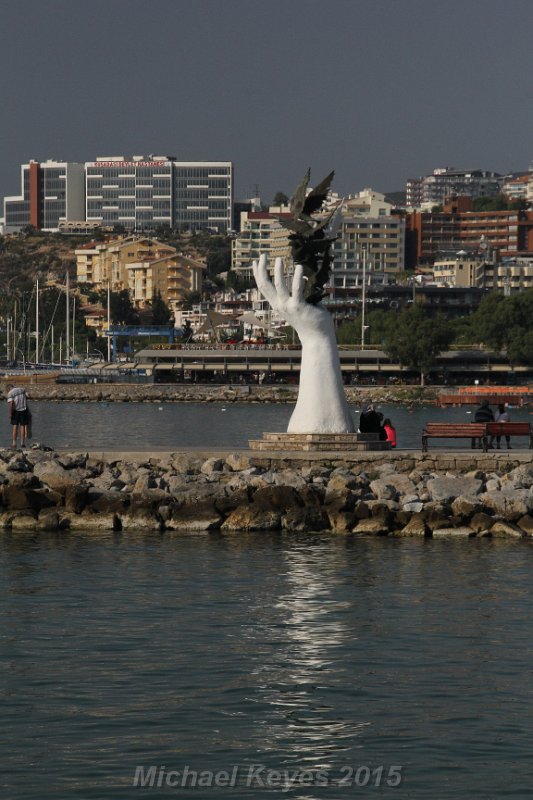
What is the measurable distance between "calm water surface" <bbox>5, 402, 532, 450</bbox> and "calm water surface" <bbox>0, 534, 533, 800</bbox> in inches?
785

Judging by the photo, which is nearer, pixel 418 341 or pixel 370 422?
pixel 370 422

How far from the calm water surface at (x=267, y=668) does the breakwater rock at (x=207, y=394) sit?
304ft

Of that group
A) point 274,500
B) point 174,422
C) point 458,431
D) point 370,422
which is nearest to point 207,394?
point 174,422

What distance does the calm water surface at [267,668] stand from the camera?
14.2m

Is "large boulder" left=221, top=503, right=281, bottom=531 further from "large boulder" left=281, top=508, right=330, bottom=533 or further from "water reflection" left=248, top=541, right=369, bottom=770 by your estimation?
"water reflection" left=248, top=541, right=369, bottom=770

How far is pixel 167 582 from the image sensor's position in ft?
73.5

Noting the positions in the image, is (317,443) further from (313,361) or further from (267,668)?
(267,668)

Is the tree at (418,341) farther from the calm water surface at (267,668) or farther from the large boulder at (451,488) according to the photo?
the calm water surface at (267,668)

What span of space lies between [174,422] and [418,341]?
169 ft

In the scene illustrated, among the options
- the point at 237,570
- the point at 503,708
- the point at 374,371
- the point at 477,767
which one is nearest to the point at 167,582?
the point at 237,570

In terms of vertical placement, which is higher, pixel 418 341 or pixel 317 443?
pixel 418 341

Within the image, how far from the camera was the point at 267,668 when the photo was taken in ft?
57.1

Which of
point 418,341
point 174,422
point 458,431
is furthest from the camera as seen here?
point 418,341

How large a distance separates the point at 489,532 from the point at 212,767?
44.2 feet
